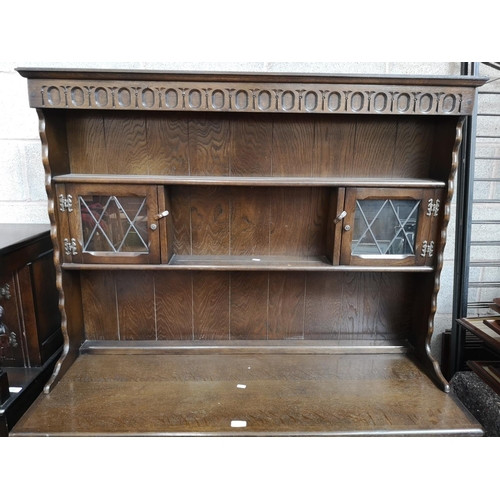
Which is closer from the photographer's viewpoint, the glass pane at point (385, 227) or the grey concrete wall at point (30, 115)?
the glass pane at point (385, 227)

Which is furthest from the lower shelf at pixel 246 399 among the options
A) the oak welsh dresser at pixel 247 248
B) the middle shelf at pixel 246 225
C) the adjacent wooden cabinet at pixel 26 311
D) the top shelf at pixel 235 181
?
the top shelf at pixel 235 181

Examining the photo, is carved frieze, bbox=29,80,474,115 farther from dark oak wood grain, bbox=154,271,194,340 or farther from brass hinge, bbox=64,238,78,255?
dark oak wood grain, bbox=154,271,194,340

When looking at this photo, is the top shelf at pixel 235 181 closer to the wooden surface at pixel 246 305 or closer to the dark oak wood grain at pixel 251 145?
the dark oak wood grain at pixel 251 145

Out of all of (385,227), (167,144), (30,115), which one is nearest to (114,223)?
(167,144)

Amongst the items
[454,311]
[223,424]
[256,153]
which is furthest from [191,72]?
[454,311]

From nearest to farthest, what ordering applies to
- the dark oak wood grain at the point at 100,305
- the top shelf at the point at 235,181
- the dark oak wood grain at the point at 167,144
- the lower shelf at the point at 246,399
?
the lower shelf at the point at 246,399 < the top shelf at the point at 235,181 < the dark oak wood grain at the point at 167,144 < the dark oak wood grain at the point at 100,305

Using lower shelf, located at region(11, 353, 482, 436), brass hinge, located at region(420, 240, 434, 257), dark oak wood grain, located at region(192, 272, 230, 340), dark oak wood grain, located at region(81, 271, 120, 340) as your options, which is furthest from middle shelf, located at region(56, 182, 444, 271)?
lower shelf, located at region(11, 353, 482, 436)

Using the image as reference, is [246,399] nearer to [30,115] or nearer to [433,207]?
[433,207]

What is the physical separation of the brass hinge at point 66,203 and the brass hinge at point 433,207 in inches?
50.4

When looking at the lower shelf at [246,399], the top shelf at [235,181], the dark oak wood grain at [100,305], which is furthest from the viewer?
the dark oak wood grain at [100,305]

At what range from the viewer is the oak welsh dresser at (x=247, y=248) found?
125 centimetres

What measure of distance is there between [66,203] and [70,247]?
16 centimetres

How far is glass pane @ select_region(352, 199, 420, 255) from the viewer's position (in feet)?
4.57

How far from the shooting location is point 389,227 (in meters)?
1.41
